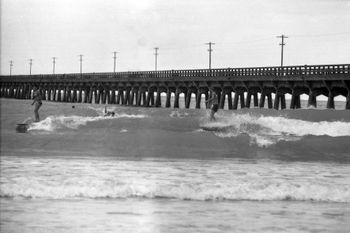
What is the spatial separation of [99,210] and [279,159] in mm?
8043

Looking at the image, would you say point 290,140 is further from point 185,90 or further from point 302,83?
point 185,90

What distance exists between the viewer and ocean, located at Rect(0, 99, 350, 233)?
7.79 metres

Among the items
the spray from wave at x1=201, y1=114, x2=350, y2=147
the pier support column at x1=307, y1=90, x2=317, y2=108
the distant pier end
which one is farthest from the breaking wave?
the pier support column at x1=307, y1=90, x2=317, y2=108

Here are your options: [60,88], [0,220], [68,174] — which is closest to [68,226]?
[0,220]

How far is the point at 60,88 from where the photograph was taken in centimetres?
9844

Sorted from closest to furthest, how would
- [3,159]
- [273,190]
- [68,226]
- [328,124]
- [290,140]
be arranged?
[68,226] → [273,190] → [3,159] → [290,140] → [328,124]

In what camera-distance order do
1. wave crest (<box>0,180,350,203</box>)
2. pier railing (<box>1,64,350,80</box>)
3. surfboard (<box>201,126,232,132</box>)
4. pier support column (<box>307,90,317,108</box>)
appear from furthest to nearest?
1. pier support column (<box>307,90,317,108</box>)
2. pier railing (<box>1,64,350,80</box>)
3. surfboard (<box>201,126,232,132</box>)
4. wave crest (<box>0,180,350,203</box>)

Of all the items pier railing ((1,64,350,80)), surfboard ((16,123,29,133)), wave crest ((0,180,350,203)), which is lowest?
wave crest ((0,180,350,203))

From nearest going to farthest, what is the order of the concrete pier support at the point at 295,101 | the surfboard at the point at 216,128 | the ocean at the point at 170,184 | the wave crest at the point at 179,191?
the ocean at the point at 170,184 < the wave crest at the point at 179,191 < the surfboard at the point at 216,128 < the concrete pier support at the point at 295,101

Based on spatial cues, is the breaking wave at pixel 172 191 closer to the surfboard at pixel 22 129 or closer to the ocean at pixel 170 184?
the ocean at pixel 170 184

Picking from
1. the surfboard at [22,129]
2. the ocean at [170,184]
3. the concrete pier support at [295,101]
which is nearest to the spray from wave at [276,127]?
the ocean at [170,184]

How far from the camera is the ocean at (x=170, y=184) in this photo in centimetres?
779

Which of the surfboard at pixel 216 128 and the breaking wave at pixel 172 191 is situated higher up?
the surfboard at pixel 216 128

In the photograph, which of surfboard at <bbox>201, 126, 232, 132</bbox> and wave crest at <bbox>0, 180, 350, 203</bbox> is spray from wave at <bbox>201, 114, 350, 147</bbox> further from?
wave crest at <bbox>0, 180, 350, 203</bbox>
